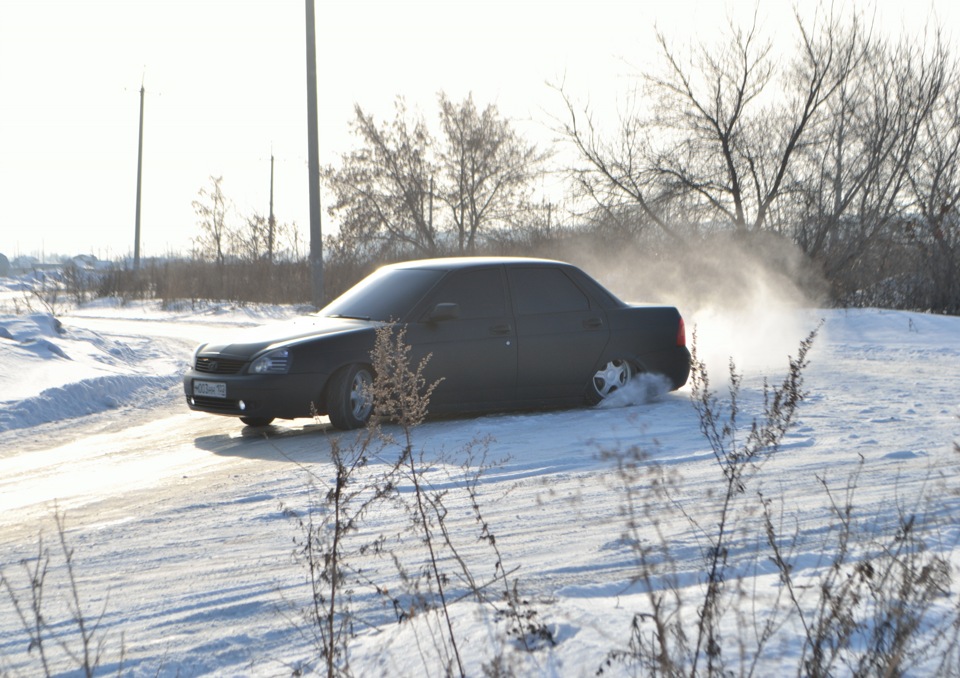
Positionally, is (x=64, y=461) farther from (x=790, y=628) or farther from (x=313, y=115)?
(x=313, y=115)

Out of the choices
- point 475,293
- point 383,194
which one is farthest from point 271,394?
point 383,194

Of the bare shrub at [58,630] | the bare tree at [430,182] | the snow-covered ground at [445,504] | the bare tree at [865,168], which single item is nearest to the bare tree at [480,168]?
the bare tree at [430,182]

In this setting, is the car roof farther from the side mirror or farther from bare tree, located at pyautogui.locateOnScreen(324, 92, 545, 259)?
bare tree, located at pyautogui.locateOnScreen(324, 92, 545, 259)

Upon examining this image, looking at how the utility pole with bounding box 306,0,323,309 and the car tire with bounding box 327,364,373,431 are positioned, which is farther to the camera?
the utility pole with bounding box 306,0,323,309

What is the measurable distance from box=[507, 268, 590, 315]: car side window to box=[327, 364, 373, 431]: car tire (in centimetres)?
184

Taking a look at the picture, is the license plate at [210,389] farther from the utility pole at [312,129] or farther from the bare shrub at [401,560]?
the utility pole at [312,129]

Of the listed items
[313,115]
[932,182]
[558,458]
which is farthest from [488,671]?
[932,182]

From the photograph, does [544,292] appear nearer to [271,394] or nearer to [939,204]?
[271,394]

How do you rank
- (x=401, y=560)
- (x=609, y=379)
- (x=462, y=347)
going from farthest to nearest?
1. (x=609, y=379)
2. (x=462, y=347)
3. (x=401, y=560)

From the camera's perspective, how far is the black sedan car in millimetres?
9359

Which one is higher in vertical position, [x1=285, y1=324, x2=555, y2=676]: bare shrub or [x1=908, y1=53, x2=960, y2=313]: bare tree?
[x1=908, y1=53, x2=960, y2=313]: bare tree

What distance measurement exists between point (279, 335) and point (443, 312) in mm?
1497

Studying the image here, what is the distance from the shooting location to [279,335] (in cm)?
970

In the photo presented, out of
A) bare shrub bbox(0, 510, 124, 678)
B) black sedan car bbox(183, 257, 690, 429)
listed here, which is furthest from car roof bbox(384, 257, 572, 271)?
bare shrub bbox(0, 510, 124, 678)
